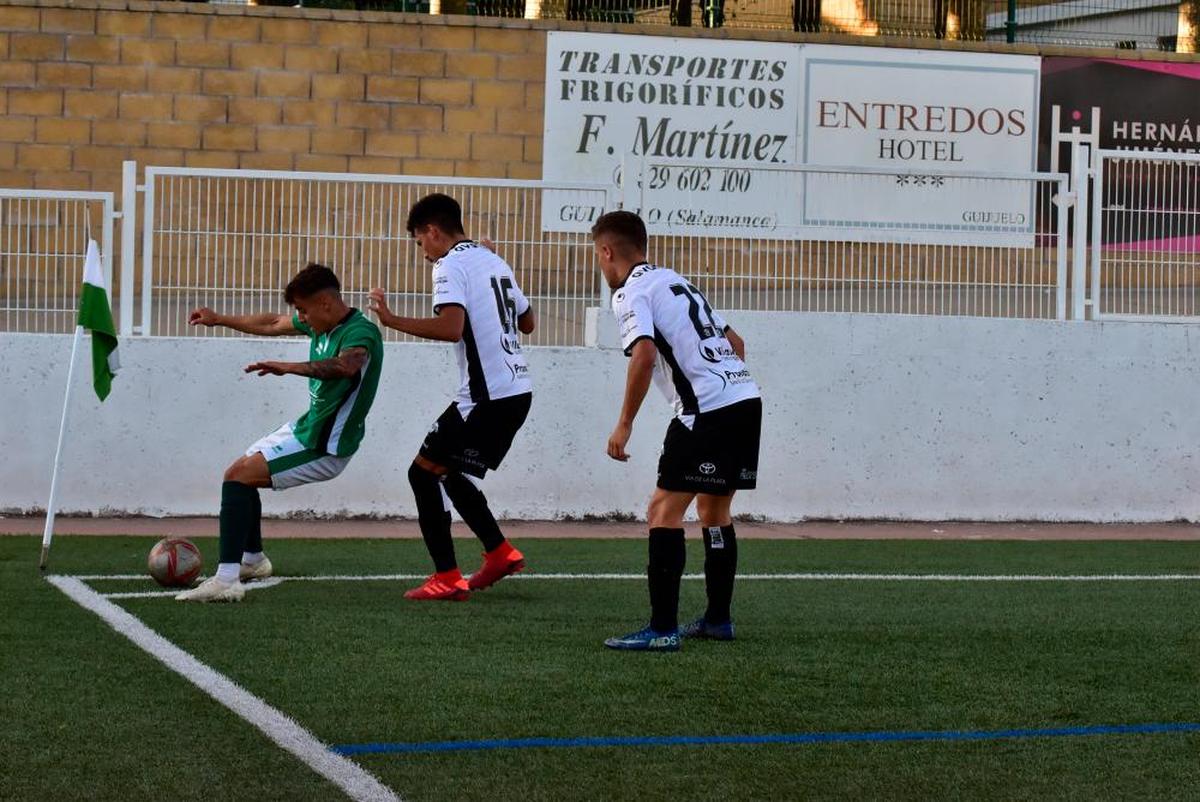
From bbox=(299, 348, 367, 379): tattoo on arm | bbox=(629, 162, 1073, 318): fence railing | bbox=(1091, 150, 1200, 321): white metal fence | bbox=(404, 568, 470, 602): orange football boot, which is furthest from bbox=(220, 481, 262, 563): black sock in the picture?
bbox=(1091, 150, 1200, 321): white metal fence

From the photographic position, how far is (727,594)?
744cm

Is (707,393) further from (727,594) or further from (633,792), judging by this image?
(633,792)

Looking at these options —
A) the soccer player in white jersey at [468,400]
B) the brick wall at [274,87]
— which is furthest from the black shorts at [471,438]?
the brick wall at [274,87]

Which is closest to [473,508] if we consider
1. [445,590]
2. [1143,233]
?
[445,590]

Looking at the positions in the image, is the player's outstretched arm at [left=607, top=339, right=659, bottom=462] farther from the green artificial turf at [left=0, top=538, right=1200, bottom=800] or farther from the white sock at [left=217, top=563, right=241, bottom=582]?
the white sock at [left=217, top=563, right=241, bottom=582]

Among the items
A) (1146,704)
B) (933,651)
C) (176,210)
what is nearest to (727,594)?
(933,651)

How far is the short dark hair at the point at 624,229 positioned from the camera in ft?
23.9

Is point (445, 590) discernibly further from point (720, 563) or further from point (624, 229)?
point (624, 229)

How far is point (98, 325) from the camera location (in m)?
9.71

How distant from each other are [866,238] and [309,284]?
5.61 m

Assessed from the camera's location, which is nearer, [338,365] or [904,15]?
[338,365]

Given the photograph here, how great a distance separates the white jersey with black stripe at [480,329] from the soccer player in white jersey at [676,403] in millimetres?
1278

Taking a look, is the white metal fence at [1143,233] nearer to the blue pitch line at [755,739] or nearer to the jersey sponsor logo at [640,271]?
the jersey sponsor logo at [640,271]

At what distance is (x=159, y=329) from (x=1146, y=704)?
325 inches
